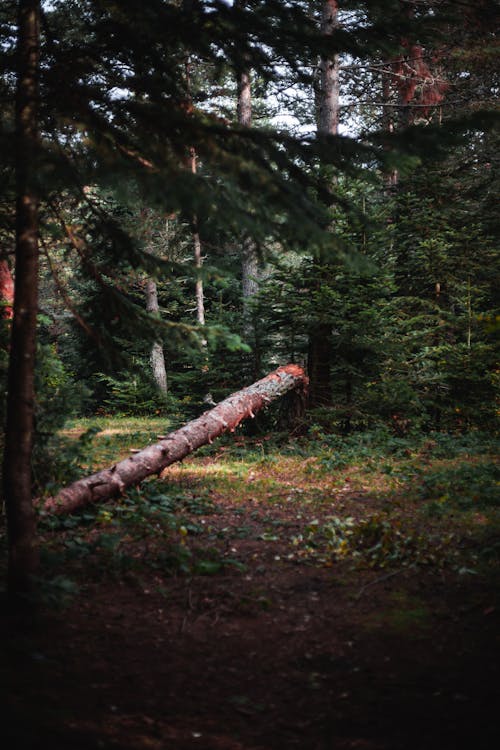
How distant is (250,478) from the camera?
369 inches

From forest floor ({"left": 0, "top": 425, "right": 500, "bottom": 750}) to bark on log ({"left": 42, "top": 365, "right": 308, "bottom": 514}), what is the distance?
0.82 ft

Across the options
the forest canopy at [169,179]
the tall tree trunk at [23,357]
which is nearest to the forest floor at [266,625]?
the tall tree trunk at [23,357]

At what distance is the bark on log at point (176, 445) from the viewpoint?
7027 mm

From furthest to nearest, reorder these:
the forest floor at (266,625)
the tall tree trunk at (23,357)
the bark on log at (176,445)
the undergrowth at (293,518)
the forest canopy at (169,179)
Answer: the bark on log at (176,445)
the undergrowth at (293,518)
the tall tree trunk at (23,357)
the forest canopy at (169,179)
the forest floor at (266,625)

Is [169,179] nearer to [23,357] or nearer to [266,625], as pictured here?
[23,357]

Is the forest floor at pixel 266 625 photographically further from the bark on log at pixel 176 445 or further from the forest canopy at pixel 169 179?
the forest canopy at pixel 169 179

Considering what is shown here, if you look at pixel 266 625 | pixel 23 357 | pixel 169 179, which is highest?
pixel 169 179

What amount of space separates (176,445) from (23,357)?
16.8 feet

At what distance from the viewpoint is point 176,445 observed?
9297 millimetres

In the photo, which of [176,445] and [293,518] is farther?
[176,445]

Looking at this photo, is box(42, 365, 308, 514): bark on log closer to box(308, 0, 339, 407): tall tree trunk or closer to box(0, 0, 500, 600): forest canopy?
box(308, 0, 339, 407): tall tree trunk

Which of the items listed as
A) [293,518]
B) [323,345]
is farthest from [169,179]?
[323,345]

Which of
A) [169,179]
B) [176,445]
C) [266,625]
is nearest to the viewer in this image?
[169,179]

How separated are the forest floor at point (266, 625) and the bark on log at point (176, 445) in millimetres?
251
